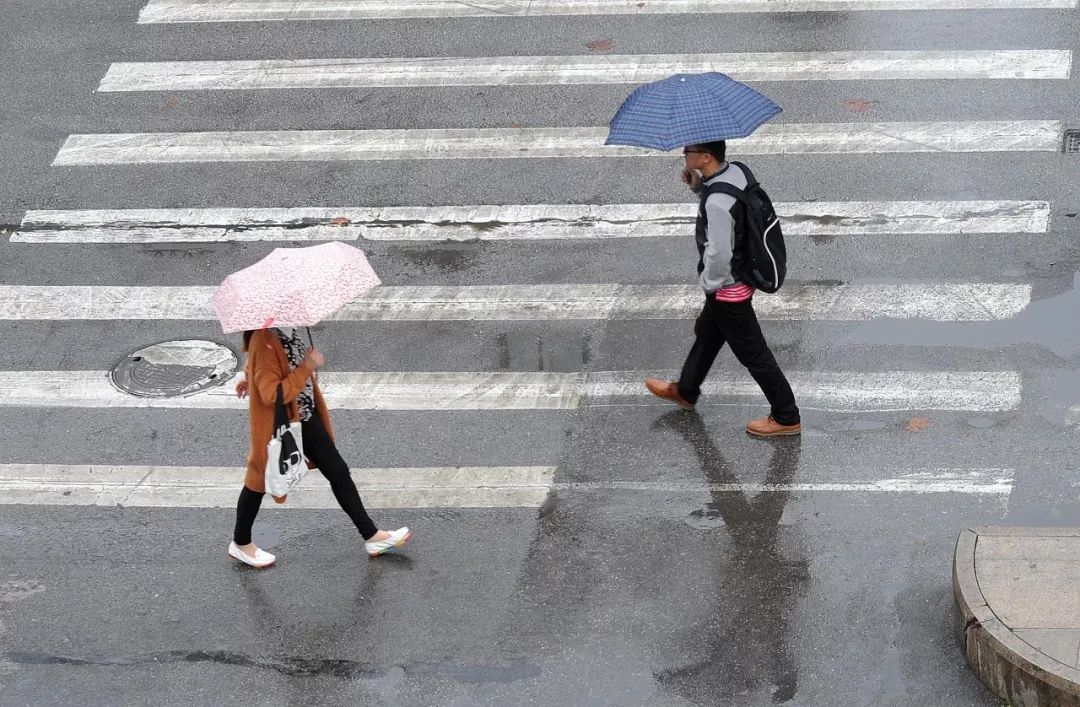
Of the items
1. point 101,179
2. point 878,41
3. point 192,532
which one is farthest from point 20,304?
point 878,41

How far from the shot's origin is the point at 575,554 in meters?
7.19

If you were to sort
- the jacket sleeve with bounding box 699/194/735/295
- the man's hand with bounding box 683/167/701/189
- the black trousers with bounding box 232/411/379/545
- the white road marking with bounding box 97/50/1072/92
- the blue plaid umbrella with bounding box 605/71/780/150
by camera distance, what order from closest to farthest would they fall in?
the black trousers with bounding box 232/411/379/545 < the blue plaid umbrella with bounding box 605/71/780/150 < the jacket sleeve with bounding box 699/194/735/295 < the man's hand with bounding box 683/167/701/189 < the white road marking with bounding box 97/50/1072/92

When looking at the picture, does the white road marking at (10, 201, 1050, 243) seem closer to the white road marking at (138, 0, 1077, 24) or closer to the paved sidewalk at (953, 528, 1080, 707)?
the white road marking at (138, 0, 1077, 24)

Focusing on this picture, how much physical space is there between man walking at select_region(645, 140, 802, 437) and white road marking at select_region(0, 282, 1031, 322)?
111cm

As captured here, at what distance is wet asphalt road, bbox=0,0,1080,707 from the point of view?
6508 mm

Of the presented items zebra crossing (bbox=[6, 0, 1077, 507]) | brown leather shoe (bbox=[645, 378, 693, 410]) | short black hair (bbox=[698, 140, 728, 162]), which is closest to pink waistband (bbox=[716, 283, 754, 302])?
short black hair (bbox=[698, 140, 728, 162])

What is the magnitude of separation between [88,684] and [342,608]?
48.6 inches

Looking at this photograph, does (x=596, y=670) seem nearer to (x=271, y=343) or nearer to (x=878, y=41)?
(x=271, y=343)

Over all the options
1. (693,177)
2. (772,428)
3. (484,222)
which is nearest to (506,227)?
(484,222)

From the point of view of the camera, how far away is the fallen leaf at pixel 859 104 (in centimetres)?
1145

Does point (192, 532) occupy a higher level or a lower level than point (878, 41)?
lower

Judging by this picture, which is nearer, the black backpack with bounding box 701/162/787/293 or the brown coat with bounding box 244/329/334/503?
the brown coat with bounding box 244/329/334/503

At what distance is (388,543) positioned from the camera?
718 centimetres

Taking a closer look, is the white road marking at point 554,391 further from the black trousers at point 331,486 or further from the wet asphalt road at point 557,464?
the black trousers at point 331,486
